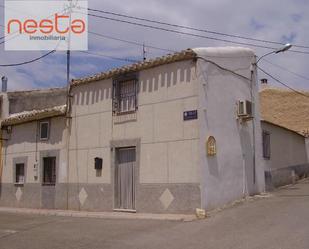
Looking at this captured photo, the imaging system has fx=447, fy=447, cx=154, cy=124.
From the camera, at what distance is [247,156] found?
13.9 metres

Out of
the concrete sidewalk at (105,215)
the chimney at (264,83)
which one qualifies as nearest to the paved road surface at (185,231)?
the concrete sidewalk at (105,215)

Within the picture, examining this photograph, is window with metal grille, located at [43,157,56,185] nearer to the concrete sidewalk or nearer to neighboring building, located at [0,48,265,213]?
neighboring building, located at [0,48,265,213]

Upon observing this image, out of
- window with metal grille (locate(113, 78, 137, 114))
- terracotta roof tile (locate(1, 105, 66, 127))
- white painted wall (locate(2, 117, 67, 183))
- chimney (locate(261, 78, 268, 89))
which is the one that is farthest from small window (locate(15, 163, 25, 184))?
chimney (locate(261, 78, 268, 89))

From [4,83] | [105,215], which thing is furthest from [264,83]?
[105,215]

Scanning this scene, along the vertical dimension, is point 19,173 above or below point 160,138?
below

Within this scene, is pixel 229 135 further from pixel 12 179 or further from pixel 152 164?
pixel 12 179

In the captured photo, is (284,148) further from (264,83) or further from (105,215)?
(264,83)

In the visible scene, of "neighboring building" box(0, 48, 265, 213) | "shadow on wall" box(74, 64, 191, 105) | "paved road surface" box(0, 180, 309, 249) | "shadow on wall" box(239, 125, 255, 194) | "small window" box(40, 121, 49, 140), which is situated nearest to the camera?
"paved road surface" box(0, 180, 309, 249)

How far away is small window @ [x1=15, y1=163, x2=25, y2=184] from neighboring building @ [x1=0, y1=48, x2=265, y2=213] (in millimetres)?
1518

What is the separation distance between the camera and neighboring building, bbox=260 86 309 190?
16641 mm

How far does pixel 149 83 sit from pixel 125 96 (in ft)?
3.78

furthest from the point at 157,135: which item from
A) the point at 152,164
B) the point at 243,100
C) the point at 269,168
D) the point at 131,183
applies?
the point at 269,168

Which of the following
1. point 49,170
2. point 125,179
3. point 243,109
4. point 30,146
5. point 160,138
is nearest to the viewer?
point 160,138

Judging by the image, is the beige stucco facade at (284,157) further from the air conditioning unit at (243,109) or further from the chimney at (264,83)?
the chimney at (264,83)
